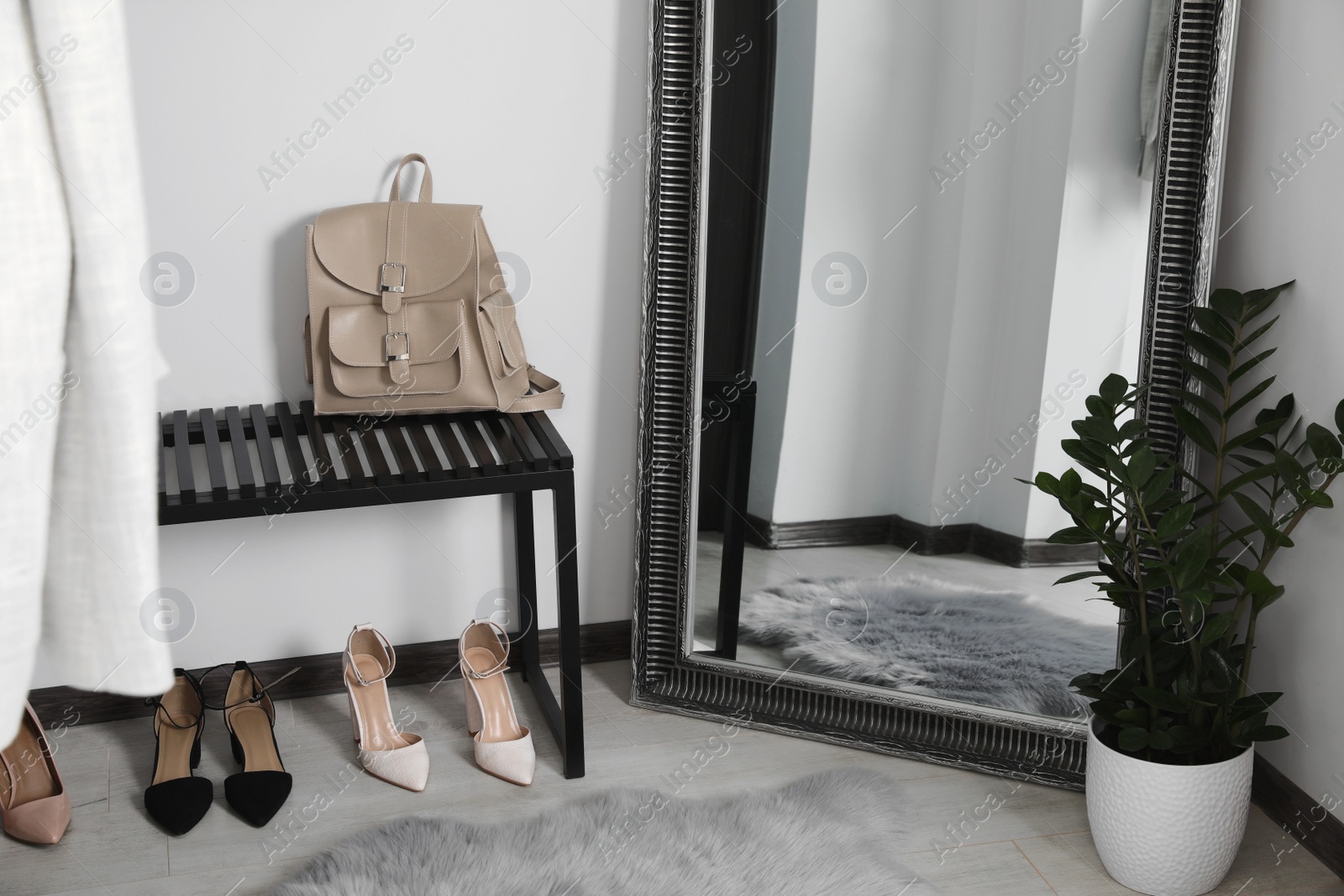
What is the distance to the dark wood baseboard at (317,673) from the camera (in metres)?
1.86

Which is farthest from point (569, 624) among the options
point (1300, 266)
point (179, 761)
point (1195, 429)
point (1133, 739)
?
point (1300, 266)

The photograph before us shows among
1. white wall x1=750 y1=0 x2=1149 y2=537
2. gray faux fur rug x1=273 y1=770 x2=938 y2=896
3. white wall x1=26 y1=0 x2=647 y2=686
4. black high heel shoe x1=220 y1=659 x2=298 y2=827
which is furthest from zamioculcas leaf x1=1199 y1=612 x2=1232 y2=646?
black high heel shoe x1=220 y1=659 x2=298 y2=827

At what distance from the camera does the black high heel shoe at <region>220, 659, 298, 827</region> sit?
1632 mm

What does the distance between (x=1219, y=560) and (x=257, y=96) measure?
5.26 ft

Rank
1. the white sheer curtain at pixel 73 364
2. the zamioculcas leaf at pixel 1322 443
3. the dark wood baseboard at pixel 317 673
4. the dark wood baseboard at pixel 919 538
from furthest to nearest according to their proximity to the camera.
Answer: the dark wood baseboard at pixel 317 673 → the dark wood baseboard at pixel 919 538 → the zamioculcas leaf at pixel 1322 443 → the white sheer curtain at pixel 73 364

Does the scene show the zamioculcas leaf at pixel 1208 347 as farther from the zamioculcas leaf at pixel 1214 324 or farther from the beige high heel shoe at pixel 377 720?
the beige high heel shoe at pixel 377 720

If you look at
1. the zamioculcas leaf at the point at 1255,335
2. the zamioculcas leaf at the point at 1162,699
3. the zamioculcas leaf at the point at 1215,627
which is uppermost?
the zamioculcas leaf at the point at 1255,335

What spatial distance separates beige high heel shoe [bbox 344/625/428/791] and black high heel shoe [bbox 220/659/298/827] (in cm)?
14

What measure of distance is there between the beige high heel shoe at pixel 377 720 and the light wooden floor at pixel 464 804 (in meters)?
0.03

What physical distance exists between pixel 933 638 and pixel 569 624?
24.8 inches

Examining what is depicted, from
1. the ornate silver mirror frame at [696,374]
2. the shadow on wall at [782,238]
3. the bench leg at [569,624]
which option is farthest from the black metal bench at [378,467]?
the shadow on wall at [782,238]

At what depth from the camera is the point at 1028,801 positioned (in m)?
1.69

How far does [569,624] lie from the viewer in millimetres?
1689

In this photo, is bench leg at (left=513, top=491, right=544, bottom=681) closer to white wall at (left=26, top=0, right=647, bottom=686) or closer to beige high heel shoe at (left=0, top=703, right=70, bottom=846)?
white wall at (left=26, top=0, right=647, bottom=686)
